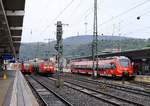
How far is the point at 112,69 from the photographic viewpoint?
45.5 meters

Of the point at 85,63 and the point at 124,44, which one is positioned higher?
the point at 124,44

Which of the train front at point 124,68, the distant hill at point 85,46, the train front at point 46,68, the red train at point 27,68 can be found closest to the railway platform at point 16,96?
the train front at point 124,68

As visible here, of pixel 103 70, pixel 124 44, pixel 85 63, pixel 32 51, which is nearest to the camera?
pixel 103 70

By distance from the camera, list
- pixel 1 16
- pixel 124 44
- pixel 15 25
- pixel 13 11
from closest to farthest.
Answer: pixel 1 16 → pixel 13 11 → pixel 15 25 → pixel 124 44

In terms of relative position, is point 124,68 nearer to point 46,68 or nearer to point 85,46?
point 46,68

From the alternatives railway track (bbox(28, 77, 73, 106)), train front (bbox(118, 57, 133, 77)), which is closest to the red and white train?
train front (bbox(118, 57, 133, 77))

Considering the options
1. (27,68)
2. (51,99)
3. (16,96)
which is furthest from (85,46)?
(16,96)

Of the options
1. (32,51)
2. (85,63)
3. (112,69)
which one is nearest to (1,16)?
(112,69)

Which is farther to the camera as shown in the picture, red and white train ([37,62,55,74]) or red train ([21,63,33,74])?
red train ([21,63,33,74])

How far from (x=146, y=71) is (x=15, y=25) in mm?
18176

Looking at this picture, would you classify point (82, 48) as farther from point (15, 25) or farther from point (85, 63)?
point (15, 25)

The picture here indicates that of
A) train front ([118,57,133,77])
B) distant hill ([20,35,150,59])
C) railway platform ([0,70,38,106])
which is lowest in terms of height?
railway platform ([0,70,38,106])

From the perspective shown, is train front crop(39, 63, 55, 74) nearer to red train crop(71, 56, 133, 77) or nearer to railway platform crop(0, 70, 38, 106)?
red train crop(71, 56, 133, 77)

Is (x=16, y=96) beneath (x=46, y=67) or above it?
beneath
